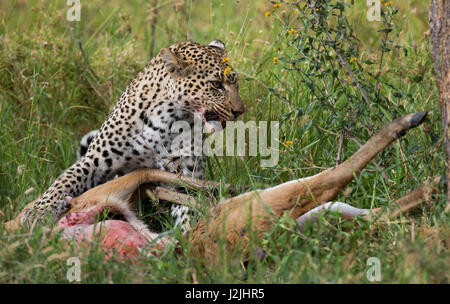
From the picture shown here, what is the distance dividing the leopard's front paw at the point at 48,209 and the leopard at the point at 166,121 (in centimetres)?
11

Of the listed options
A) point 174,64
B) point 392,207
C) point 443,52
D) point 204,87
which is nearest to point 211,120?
point 204,87

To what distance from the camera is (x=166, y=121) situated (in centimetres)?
530

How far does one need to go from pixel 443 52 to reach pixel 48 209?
2635 millimetres

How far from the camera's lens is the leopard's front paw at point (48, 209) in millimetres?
4797

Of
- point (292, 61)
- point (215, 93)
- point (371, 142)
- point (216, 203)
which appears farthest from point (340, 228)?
point (215, 93)

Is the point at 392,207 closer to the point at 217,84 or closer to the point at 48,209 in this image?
the point at 217,84

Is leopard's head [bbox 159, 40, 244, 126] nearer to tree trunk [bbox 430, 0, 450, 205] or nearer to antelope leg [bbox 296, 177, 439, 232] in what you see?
antelope leg [bbox 296, 177, 439, 232]

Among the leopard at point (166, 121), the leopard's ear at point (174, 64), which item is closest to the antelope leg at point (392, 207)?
the leopard at point (166, 121)

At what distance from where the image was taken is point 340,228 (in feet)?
13.4

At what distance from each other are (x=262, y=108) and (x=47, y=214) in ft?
6.66

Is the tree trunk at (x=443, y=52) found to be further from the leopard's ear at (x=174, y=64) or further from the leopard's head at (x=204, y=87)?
the leopard's ear at (x=174, y=64)

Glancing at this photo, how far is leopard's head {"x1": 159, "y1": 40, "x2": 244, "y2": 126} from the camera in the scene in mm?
5227

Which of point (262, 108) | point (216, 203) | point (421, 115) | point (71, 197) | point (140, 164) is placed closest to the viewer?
point (421, 115)
